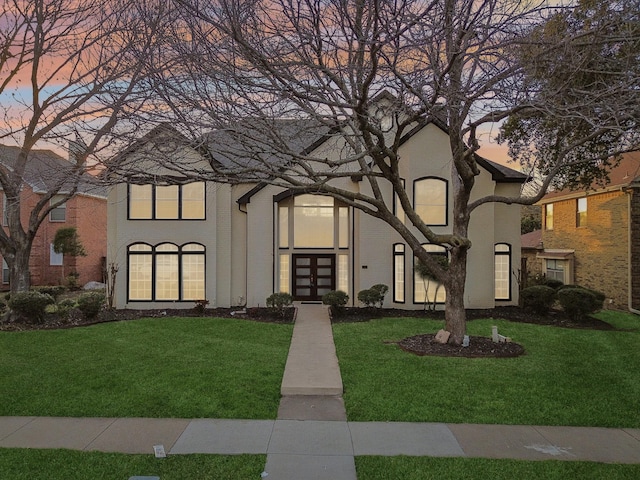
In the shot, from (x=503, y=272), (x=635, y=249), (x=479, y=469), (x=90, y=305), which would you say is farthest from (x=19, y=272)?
(x=635, y=249)

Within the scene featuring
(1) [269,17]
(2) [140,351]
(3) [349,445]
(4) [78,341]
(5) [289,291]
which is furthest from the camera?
(5) [289,291]

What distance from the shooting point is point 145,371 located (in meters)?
9.09

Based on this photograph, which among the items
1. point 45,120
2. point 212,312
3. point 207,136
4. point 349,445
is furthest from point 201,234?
point 349,445

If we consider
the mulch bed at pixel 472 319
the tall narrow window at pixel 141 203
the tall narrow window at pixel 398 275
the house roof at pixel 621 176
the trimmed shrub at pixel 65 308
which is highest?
the house roof at pixel 621 176

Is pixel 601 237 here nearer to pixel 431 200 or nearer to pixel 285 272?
pixel 431 200

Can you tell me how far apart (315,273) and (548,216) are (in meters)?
14.7

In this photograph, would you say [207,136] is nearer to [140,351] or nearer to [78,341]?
[140,351]

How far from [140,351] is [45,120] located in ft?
29.3

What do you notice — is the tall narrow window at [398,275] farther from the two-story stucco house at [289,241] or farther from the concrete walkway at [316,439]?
the concrete walkway at [316,439]

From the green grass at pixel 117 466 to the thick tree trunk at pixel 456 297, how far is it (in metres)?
7.10

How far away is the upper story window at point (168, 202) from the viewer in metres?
18.2

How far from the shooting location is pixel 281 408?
7312 millimetres

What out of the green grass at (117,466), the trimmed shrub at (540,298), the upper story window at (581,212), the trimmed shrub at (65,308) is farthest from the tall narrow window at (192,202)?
the upper story window at (581,212)

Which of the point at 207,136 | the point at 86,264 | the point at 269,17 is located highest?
the point at 269,17
